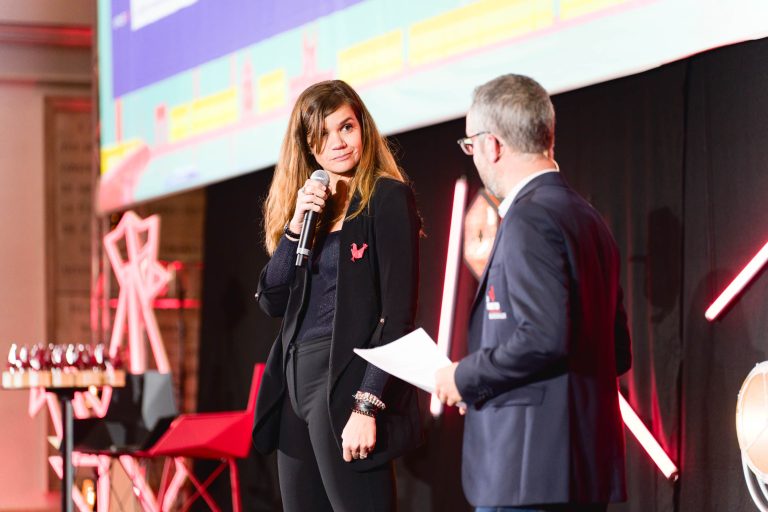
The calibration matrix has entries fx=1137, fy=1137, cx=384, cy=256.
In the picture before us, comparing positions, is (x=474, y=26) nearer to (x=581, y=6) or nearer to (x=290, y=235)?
(x=581, y=6)

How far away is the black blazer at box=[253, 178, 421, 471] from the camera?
7.03ft

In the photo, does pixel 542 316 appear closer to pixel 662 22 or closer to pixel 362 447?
pixel 362 447

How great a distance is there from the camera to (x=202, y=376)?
19.7 feet

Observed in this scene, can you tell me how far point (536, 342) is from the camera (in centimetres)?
161

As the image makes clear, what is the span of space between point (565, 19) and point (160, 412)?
2539 mm

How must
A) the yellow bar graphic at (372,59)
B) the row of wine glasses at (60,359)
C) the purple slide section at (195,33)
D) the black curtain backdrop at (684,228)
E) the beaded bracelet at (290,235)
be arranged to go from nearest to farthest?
the beaded bracelet at (290,235), the black curtain backdrop at (684,228), the row of wine glasses at (60,359), the yellow bar graphic at (372,59), the purple slide section at (195,33)

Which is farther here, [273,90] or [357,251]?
[273,90]

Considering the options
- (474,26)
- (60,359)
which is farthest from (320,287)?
(60,359)

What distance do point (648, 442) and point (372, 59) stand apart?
1679 millimetres

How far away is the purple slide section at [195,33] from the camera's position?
4516 mm

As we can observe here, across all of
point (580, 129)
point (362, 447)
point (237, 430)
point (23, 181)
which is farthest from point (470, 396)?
point (23, 181)

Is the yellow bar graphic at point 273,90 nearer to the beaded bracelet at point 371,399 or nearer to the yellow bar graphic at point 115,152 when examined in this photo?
the yellow bar graphic at point 115,152

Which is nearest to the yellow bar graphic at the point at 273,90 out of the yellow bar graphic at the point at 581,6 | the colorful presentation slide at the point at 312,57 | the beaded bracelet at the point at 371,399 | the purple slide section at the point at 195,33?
the colorful presentation slide at the point at 312,57

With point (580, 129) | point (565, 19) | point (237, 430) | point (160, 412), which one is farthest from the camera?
point (160, 412)
